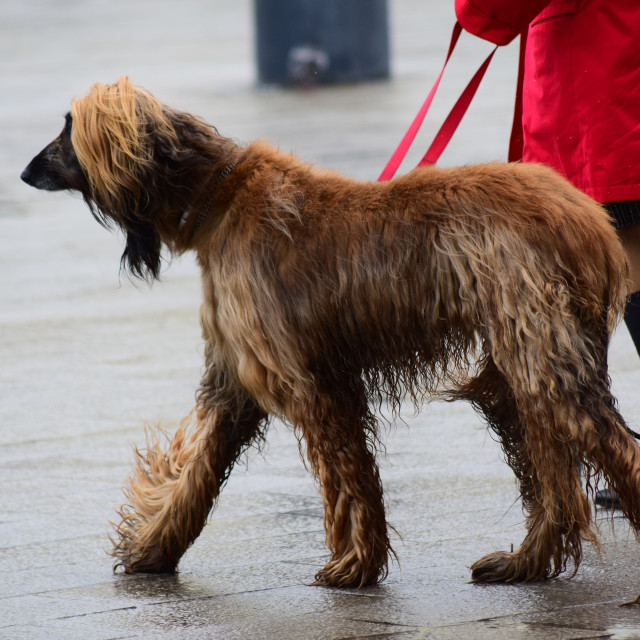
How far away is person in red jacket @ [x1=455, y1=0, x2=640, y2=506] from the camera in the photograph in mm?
→ 4059

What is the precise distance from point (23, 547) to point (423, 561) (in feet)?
4.60

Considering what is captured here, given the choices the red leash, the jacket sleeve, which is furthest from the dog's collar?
the jacket sleeve

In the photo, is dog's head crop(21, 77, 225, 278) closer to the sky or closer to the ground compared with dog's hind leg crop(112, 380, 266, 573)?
closer to the sky

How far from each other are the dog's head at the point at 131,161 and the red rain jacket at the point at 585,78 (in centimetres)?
100

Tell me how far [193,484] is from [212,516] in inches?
25.8

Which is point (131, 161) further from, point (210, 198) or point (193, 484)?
point (193, 484)

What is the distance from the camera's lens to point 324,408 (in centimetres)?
388

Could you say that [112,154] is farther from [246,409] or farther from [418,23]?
[418,23]

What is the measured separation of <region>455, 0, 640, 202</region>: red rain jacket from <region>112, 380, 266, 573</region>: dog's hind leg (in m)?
→ 1.33

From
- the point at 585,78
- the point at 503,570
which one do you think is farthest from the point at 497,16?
the point at 503,570

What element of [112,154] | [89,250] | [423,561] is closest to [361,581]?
[423,561]

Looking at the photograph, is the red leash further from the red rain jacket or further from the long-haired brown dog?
the long-haired brown dog

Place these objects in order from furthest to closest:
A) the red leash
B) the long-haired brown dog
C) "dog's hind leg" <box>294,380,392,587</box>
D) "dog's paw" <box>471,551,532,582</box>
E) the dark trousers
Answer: the dark trousers
the red leash
"dog's paw" <box>471,551,532,582</box>
"dog's hind leg" <box>294,380,392,587</box>
the long-haired brown dog

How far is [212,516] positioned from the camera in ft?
15.8
